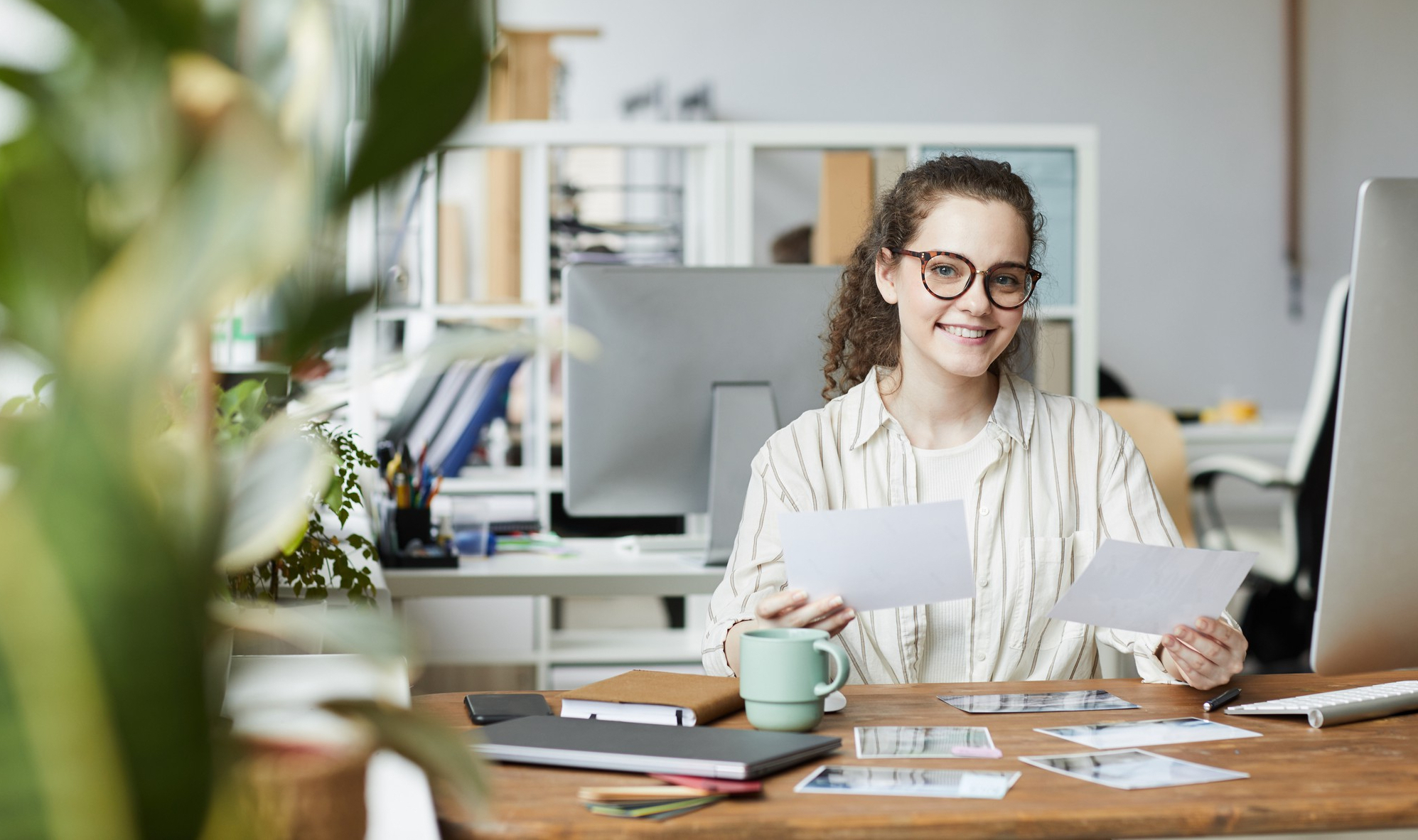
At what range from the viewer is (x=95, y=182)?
1.24ft

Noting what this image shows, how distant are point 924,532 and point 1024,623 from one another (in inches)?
16.4

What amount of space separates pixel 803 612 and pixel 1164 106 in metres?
4.51

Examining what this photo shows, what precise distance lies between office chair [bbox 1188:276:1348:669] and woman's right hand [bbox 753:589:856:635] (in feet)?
6.34

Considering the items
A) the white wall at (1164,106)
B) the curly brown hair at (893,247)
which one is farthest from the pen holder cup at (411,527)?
the white wall at (1164,106)

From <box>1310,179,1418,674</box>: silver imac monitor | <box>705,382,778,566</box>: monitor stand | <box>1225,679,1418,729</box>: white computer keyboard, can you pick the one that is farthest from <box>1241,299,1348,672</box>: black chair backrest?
<box>1310,179,1418,674</box>: silver imac monitor

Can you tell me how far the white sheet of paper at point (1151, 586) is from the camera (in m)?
1.07

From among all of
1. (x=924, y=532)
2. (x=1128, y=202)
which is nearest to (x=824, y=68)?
(x=1128, y=202)

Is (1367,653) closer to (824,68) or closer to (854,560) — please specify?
(854,560)

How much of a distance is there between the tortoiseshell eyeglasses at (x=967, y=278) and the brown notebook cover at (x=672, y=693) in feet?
1.83

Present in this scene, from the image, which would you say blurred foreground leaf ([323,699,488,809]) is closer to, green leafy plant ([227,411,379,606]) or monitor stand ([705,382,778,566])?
green leafy plant ([227,411,379,606])

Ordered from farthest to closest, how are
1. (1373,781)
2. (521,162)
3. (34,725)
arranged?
(521,162)
(1373,781)
(34,725)

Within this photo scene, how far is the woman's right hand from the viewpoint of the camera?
1.14 metres

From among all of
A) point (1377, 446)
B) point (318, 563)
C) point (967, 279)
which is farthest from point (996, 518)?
point (318, 563)

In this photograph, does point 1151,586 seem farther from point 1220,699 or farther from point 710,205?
point 710,205
